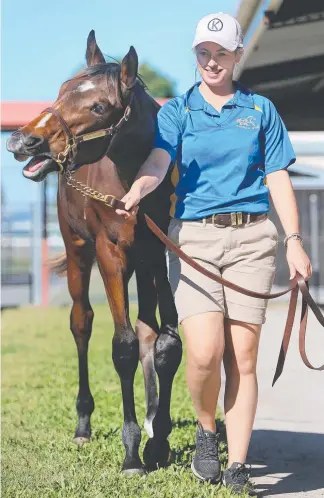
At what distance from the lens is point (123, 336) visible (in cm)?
503

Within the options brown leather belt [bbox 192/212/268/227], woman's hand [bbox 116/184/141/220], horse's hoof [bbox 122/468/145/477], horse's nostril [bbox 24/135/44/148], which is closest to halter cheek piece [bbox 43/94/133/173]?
horse's nostril [bbox 24/135/44/148]

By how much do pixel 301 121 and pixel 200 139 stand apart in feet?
33.0

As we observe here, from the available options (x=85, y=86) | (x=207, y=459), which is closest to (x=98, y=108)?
(x=85, y=86)

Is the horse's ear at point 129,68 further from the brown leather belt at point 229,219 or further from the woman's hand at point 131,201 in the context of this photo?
the brown leather belt at point 229,219

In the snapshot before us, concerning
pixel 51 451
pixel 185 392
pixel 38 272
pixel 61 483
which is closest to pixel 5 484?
pixel 61 483

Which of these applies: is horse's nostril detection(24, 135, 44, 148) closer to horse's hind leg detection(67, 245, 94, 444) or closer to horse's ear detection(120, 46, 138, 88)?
horse's ear detection(120, 46, 138, 88)

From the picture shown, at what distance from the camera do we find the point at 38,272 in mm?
19578

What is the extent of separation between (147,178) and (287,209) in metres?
0.67

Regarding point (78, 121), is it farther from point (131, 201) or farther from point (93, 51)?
point (93, 51)

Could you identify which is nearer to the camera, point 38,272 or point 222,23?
point 222,23

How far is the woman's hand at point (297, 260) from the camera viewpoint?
14.3 feet

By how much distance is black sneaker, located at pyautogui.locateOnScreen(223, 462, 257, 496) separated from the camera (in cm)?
447

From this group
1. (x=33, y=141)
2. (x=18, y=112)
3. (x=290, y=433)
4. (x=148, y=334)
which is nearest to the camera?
(x=33, y=141)

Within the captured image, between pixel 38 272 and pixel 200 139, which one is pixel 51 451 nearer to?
pixel 200 139
